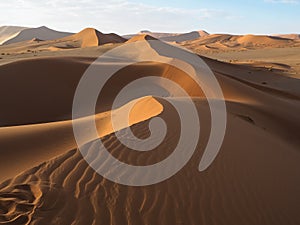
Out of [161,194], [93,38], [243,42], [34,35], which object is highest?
[161,194]

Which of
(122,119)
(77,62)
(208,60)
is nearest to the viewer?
(122,119)

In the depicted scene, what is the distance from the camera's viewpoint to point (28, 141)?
6.62 meters

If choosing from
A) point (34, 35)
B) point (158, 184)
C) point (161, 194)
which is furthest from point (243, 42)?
point (161, 194)

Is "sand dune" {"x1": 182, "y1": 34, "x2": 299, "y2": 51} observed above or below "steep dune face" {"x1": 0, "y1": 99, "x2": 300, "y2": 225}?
below

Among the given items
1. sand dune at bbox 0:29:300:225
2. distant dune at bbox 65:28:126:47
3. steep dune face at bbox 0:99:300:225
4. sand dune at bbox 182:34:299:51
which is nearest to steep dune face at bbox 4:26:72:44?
distant dune at bbox 65:28:126:47

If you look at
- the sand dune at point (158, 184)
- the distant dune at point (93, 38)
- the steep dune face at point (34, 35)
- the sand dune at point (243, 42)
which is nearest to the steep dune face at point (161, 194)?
the sand dune at point (158, 184)

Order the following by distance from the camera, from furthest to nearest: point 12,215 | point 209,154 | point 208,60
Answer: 1. point 208,60
2. point 209,154
3. point 12,215

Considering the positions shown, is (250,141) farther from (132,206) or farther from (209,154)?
(132,206)

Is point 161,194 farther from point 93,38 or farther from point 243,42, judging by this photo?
point 243,42

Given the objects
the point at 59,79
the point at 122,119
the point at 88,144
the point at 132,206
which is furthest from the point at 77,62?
the point at 132,206

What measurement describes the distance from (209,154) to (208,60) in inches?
811

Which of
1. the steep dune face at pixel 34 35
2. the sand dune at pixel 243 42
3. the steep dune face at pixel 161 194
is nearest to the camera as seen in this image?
the steep dune face at pixel 161 194

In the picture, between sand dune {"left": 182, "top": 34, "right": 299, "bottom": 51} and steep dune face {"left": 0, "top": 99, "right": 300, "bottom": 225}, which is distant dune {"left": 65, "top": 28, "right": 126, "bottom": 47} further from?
steep dune face {"left": 0, "top": 99, "right": 300, "bottom": 225}

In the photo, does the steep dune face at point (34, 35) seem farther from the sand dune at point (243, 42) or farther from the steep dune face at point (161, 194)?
the steep dune face at point (161, 194)
